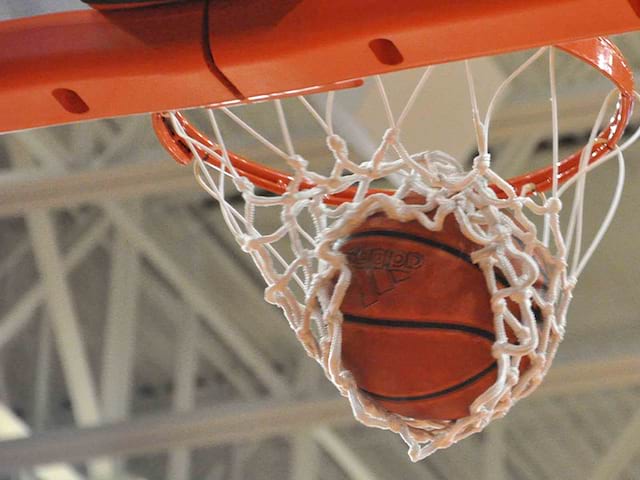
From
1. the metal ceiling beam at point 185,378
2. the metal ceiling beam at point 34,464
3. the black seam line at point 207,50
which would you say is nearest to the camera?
the black seam line at point 207,50

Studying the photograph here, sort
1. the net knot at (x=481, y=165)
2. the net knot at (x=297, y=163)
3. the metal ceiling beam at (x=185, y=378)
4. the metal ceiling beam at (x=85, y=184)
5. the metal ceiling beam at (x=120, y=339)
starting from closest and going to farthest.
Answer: the net knot at (x=481, y=165) → the net knot at (x=297, y=163) → the metal ceiling beam at (x=85, y=184) → the metal ceiling beam at (x=120, y=339) → the metal ceiling beam at (x=185, y=378)

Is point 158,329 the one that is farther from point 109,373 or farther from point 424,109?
point 424,109

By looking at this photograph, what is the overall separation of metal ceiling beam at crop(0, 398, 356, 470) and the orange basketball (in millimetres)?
3815

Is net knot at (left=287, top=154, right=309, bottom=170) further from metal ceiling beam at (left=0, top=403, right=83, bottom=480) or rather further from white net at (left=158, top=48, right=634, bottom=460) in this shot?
metal ceiling beam at (left=0, top=403, right=83, bottom=480)

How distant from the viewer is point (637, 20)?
5.50 ft

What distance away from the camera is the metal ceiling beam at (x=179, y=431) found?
5.84 metres

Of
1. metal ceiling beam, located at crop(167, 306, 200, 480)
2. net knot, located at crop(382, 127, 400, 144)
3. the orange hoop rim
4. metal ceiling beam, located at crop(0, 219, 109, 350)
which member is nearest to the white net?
net knot, located at crop(382, 127, 400, 144)

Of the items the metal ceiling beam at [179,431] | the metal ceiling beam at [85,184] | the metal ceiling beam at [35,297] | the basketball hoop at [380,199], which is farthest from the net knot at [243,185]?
the metal ceiling beam at [35,297]

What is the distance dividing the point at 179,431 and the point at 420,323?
164 inches

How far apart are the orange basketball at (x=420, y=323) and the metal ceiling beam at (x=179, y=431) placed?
3815mm

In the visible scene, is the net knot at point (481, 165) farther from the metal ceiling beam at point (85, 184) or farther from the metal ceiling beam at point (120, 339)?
the metal ceiling beam at point (120, 339)

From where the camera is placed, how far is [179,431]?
595cm

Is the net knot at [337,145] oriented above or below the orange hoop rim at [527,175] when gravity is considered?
above

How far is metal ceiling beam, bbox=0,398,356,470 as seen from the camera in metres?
5.84
